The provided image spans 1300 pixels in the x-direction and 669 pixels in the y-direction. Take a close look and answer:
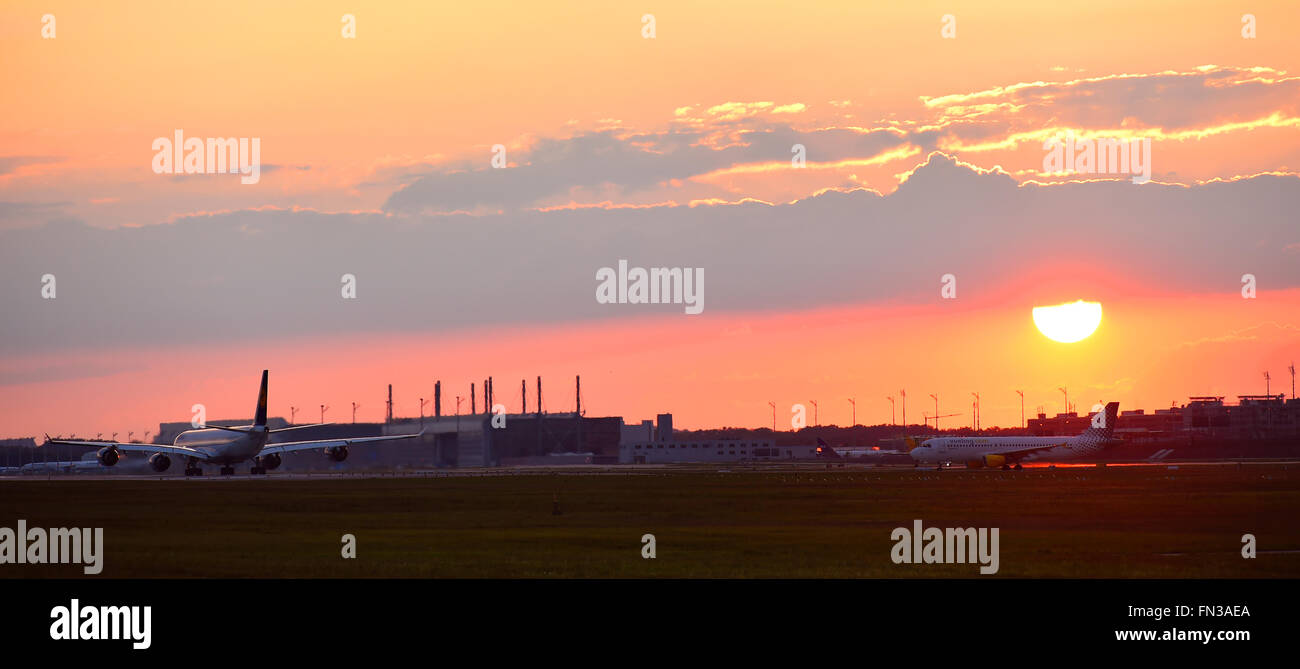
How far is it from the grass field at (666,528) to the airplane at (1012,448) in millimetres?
61711

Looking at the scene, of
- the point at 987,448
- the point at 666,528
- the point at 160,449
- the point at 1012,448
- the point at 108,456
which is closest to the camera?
the point at 666,528

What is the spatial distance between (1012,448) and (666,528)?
4411 inches

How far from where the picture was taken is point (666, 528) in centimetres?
5212

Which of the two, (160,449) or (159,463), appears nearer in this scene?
(159,463)

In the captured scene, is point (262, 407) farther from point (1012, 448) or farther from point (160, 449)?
point (1012, 448)

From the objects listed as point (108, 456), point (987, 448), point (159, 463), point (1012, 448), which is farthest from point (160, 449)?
point (1012, 448)

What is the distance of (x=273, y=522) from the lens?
2245 inches

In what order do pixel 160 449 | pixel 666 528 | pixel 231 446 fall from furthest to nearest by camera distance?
pixel 160 449
pixel 231 446
pixel 666 528

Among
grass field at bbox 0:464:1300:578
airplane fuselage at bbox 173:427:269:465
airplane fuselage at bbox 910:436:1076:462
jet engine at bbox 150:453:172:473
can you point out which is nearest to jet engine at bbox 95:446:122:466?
jet engine at bbox 150:453:172:473

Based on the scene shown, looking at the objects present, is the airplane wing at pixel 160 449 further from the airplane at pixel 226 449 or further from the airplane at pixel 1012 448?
the airplane at pixel 1012 448

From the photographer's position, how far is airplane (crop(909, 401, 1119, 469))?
155375 millimetres

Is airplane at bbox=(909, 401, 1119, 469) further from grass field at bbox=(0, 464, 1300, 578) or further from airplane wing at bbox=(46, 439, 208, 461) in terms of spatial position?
airplane wing at bbox=(46, 439, 208, 461)
